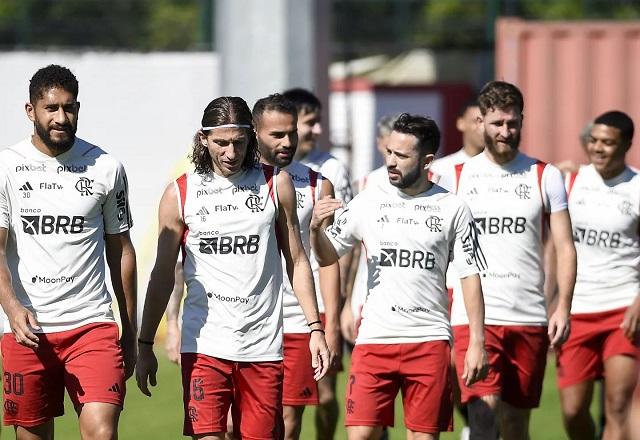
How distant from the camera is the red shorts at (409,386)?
7.87 meters

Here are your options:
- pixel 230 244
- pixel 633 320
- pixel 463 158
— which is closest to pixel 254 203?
pixel 230 244

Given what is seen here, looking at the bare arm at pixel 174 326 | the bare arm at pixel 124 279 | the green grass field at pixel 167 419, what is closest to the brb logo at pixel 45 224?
the bare arm at pixel 124 279

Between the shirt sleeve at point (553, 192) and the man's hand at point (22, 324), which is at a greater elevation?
the shirt sleeve at point (553, 192)

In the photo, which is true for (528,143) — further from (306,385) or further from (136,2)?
(136,2)

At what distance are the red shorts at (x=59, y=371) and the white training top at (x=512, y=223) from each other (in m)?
2.50

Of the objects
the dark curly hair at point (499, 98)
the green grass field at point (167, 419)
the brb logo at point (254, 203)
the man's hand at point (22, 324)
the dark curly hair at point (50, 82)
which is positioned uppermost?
the dark curly hair at point (50, 82)

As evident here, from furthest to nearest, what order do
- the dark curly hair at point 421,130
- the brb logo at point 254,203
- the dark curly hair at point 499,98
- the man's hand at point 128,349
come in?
the dark curly hair at point 499,98 → the dark curly hair at point 421,130 → the man's hand at point 128,349 → the brb logo at point 254,203

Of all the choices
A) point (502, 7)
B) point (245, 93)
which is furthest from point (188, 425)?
point (502, 7)

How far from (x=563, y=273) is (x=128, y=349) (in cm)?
265

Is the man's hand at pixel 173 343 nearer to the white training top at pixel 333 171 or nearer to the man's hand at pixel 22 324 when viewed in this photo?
the man's hand at pixel 22 324

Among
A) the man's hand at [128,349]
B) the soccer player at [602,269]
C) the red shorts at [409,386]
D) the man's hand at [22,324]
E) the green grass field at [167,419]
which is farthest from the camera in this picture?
the green grass field at [167,419]

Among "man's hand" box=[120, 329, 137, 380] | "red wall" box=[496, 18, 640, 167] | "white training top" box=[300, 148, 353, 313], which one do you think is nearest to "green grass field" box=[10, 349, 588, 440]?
"white training top" box=[300, 148, 353, 313]

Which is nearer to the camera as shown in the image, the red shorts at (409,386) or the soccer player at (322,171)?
the red shorts at (409,386)

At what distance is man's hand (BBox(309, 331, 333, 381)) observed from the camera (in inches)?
287
